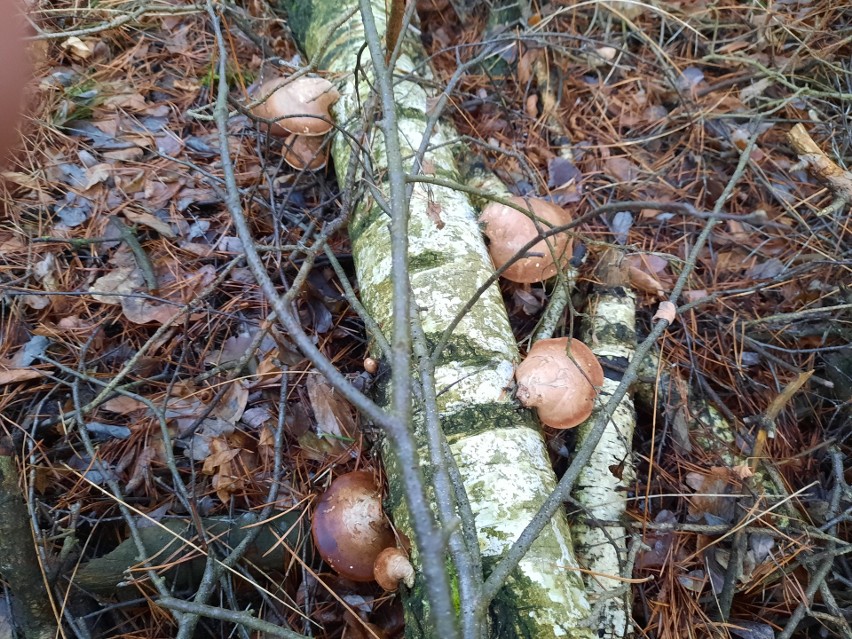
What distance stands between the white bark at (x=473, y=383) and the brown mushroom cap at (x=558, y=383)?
7 centimetres

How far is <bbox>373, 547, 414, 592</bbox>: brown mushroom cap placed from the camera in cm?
178

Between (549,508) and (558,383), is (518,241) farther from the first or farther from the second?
(549,508)

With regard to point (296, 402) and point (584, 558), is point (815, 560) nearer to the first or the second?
point (584, 558)

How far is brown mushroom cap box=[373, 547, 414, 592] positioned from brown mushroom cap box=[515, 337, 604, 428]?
2.26 feet

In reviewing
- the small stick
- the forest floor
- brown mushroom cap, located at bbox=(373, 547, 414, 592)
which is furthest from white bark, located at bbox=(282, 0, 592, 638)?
the small stick

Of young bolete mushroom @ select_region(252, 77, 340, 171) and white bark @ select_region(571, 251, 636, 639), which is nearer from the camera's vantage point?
white bark @ select_region(571, 251, 636, 639)

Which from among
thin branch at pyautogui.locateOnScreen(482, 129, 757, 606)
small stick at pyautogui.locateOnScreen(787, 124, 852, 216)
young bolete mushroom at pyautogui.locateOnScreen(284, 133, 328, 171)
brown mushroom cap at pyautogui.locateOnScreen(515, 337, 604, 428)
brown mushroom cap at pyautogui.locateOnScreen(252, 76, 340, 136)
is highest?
brown mushroom cap at pyautogui.locateOnScreen(252, 76, 340, 136)

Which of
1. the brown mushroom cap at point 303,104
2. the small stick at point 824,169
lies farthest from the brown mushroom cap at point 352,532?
the small stick at point 824,169

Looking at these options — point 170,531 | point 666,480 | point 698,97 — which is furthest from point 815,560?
point 698,97

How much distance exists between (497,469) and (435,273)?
2.75 ft

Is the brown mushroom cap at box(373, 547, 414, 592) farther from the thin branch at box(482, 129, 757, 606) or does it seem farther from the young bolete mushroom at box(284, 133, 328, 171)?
the young bolete mushroom at box(284, 133, 328, 171)

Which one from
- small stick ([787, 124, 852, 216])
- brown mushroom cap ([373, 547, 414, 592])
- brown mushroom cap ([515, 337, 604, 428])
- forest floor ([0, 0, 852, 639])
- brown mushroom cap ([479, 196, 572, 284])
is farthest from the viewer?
small stick ([787, 124, 852, 216])

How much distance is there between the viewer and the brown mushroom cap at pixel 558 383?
2.02 meters

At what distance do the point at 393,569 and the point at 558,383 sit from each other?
873 millimetres
